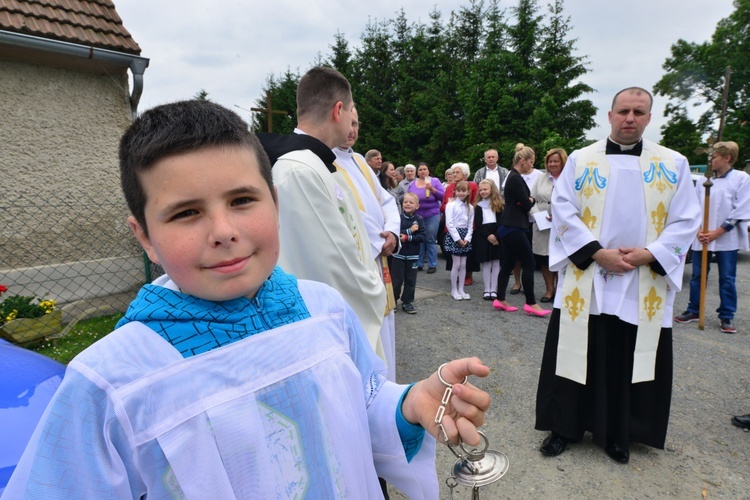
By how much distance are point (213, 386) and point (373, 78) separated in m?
30.5

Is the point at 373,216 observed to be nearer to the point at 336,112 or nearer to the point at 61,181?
the point at 336,112

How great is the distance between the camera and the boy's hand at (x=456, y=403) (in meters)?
0.91

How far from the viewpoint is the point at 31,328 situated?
16.1ft

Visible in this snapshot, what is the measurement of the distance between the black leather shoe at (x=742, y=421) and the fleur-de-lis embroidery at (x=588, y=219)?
6.23ft

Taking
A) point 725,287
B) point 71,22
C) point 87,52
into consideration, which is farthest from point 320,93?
point 725,287

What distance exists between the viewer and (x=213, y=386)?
90 centimetres

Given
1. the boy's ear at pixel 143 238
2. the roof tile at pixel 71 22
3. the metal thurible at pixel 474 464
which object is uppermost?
the roof tile at pixel 71 22

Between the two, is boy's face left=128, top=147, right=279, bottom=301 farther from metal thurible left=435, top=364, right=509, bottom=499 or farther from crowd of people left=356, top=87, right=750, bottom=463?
crowd of people left=356, top=87, right=750, bottom=463

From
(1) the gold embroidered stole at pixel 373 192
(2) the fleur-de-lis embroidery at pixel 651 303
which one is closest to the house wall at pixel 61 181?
(1) the gold embroidered stole at pixel 373 192

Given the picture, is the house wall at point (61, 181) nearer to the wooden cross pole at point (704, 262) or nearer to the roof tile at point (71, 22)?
the roof tile at point (71, 22)

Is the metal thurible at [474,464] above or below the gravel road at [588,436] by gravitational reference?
above

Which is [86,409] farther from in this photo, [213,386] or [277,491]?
[277,491]

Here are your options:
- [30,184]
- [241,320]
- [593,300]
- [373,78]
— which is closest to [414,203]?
[593,300]

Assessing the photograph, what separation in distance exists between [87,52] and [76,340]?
343cm
